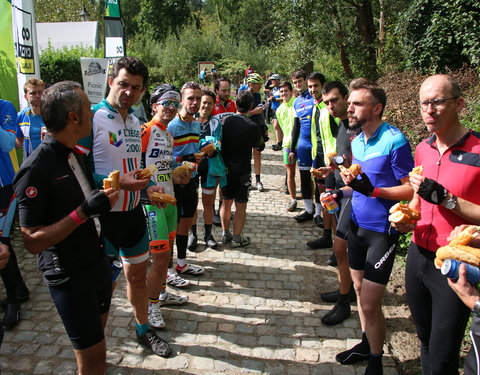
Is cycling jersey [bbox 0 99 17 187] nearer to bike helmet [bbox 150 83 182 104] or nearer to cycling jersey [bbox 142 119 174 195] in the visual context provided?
cycling jersey [bbox 142 119 174 195]

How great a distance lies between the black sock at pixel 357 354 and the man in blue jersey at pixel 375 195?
192 millimetres

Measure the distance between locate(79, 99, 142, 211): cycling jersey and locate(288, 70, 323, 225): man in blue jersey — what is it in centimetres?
424

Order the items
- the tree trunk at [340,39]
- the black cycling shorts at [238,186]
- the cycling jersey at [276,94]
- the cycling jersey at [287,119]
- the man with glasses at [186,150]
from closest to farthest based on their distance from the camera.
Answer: the man with glasses at [186,150], the black cycling shorts at [238,186], the cycling jersey at [287,119], the cycling jersey at [276,94], the tree trunk at [340,39]

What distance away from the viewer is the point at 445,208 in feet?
8.19

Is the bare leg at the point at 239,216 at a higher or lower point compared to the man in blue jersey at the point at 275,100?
lower

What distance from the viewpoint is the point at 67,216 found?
221 centimetres

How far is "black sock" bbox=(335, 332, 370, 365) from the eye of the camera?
3436 millimetres

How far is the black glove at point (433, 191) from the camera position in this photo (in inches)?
90.9

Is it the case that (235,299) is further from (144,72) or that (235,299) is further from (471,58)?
(471,58)

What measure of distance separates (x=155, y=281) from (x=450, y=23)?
11.0m

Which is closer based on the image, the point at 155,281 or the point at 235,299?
the point at 155,281

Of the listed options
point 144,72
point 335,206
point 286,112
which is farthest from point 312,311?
point 286,112

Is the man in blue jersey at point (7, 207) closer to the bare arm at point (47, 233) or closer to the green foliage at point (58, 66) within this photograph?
the bare arm at point (47, 233)

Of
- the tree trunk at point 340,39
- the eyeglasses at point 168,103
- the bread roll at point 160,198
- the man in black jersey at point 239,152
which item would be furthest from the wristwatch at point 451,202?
the tree trunk at point 340,39
